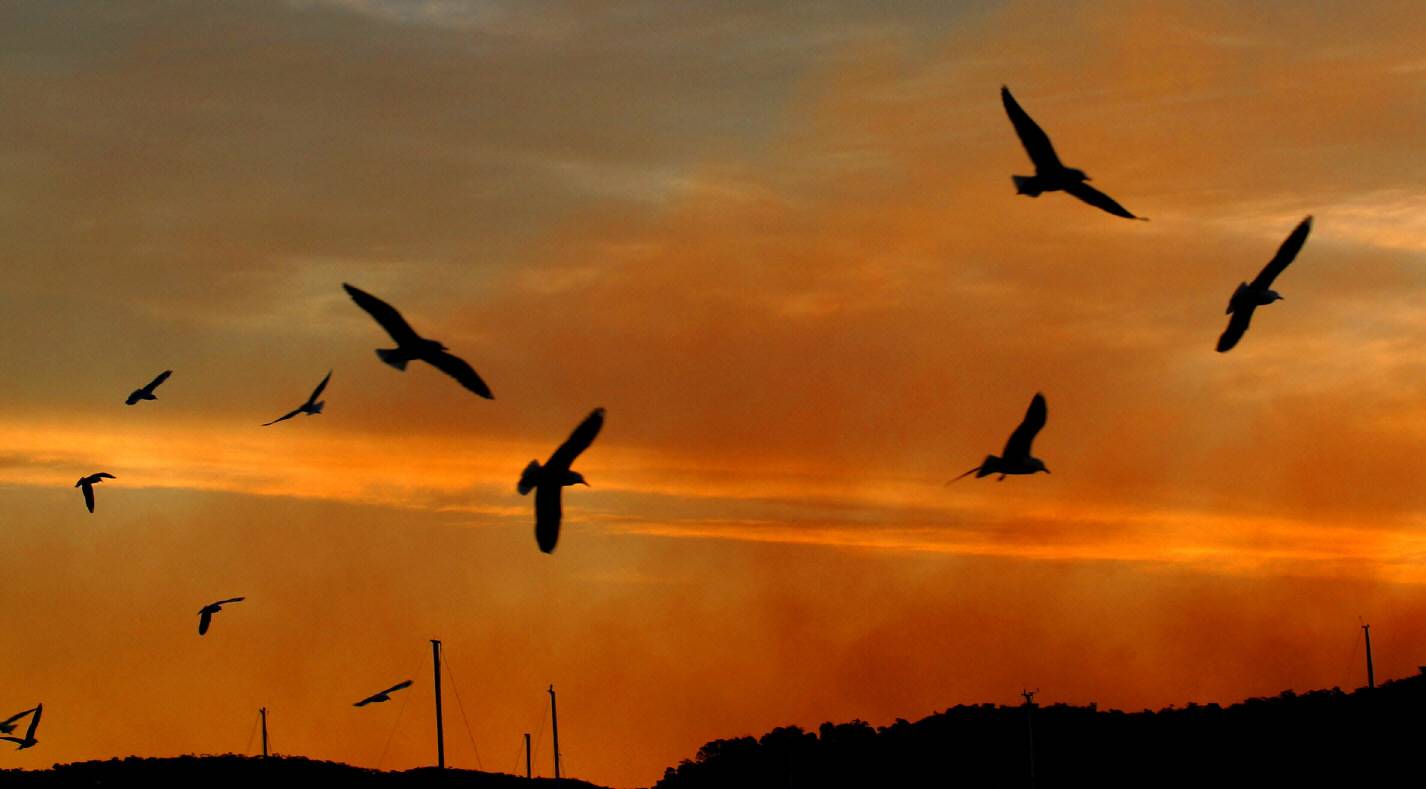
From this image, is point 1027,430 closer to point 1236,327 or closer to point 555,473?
point 1236,327

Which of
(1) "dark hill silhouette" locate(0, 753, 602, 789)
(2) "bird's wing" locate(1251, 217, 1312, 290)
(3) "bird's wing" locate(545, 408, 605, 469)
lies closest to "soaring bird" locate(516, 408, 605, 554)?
(3) "bird's wing" locate(545, 408, 605, 469)

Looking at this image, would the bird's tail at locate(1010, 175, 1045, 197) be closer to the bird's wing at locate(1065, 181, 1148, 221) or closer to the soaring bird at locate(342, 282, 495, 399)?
the bird's wing at locate(1065, 181, 1148, 221)

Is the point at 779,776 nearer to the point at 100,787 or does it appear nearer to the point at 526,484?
the point at 100,787

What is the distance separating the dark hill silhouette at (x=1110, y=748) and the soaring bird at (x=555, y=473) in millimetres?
47976

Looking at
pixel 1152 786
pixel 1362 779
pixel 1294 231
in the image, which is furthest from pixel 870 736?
pixel 1294 231

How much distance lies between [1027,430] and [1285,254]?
5727mm

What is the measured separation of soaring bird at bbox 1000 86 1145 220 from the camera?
32188 mm

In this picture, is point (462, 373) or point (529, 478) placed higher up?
point (462, 373)

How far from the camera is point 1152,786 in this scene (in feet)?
255

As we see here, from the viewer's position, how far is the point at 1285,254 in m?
35.7

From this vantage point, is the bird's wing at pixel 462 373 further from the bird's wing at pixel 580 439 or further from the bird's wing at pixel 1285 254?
the bird's wing at pixel 1285 254

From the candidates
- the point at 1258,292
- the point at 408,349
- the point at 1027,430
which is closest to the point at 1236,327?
the point at 1258,292

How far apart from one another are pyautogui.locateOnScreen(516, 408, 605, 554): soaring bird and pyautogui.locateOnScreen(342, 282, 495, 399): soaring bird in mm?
3032

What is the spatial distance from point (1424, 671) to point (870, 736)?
2371 centimetres
